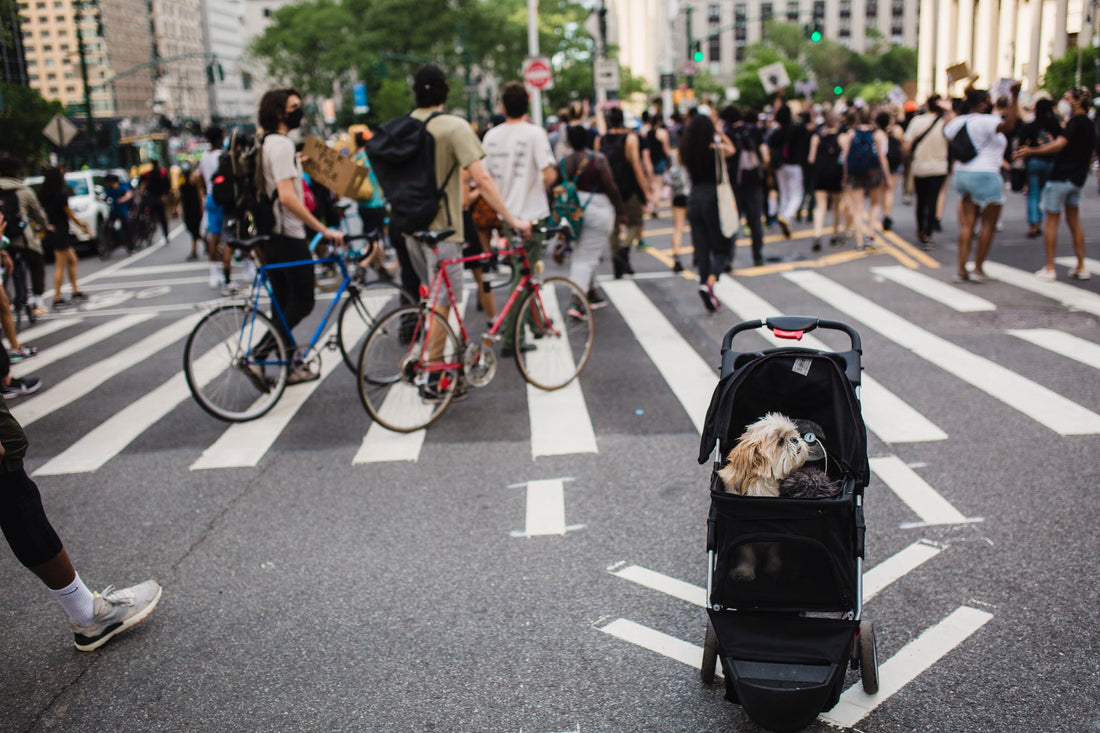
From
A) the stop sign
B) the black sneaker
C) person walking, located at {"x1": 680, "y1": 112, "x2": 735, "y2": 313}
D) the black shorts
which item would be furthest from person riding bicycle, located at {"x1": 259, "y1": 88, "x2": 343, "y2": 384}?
the stop sign

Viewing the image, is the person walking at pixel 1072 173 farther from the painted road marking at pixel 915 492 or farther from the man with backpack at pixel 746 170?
the painted road marking at pixel 915 492

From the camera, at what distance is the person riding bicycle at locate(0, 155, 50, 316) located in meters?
10.6

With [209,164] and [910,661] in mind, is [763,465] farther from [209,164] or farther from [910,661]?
[209,164]

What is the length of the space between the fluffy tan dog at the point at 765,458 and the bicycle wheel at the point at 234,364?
442 centimetres

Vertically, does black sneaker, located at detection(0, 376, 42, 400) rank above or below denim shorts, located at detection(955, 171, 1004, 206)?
below

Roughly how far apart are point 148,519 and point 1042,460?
495cm

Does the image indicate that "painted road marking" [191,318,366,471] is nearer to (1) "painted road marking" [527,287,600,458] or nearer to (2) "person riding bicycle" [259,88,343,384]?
(2) "person riding bicycle" [259,88,343,384]

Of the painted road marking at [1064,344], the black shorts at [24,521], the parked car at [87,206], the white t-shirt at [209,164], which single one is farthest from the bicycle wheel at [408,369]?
the parked car at [87,206]

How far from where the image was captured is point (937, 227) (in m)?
14.8

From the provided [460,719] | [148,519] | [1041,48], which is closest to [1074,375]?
[460,719]

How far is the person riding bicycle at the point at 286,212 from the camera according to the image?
7207 millimetres

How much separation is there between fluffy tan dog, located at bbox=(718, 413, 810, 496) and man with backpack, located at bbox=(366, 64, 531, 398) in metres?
3.76

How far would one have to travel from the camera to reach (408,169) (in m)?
6.68

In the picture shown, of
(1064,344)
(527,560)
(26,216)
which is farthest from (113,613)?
(26,216)
